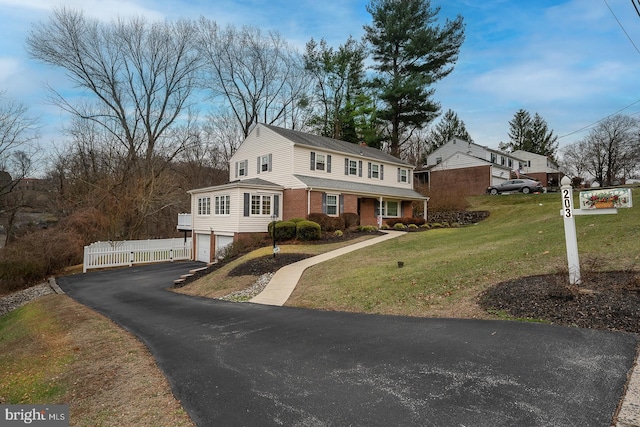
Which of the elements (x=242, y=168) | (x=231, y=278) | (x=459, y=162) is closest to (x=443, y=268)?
(x=231, y=278)

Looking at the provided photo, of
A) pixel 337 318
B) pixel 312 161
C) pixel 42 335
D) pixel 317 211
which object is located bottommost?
pixel 42 335

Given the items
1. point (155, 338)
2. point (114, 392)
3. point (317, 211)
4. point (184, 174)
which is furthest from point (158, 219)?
point (114, 392)

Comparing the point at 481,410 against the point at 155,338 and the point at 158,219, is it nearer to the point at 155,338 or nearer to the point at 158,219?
the point at 155,338

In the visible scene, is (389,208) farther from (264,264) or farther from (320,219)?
(264,264)

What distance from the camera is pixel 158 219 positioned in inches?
1420

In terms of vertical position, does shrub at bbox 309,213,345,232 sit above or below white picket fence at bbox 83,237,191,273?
above

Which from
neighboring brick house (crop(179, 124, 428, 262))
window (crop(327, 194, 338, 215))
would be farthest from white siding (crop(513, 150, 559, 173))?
window (crop(327, 194, 338, 215))

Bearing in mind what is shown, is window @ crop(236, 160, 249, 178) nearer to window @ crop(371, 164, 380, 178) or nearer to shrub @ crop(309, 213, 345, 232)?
shrub @ crop(309, 213, 345, 232)

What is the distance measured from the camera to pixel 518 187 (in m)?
33.4

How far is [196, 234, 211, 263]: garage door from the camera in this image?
23984mm

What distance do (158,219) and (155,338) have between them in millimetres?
31941

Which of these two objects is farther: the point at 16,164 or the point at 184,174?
the point at 184,174

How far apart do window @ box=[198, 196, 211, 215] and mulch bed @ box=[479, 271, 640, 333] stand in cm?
1990

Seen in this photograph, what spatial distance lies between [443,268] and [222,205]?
15.7 meters
